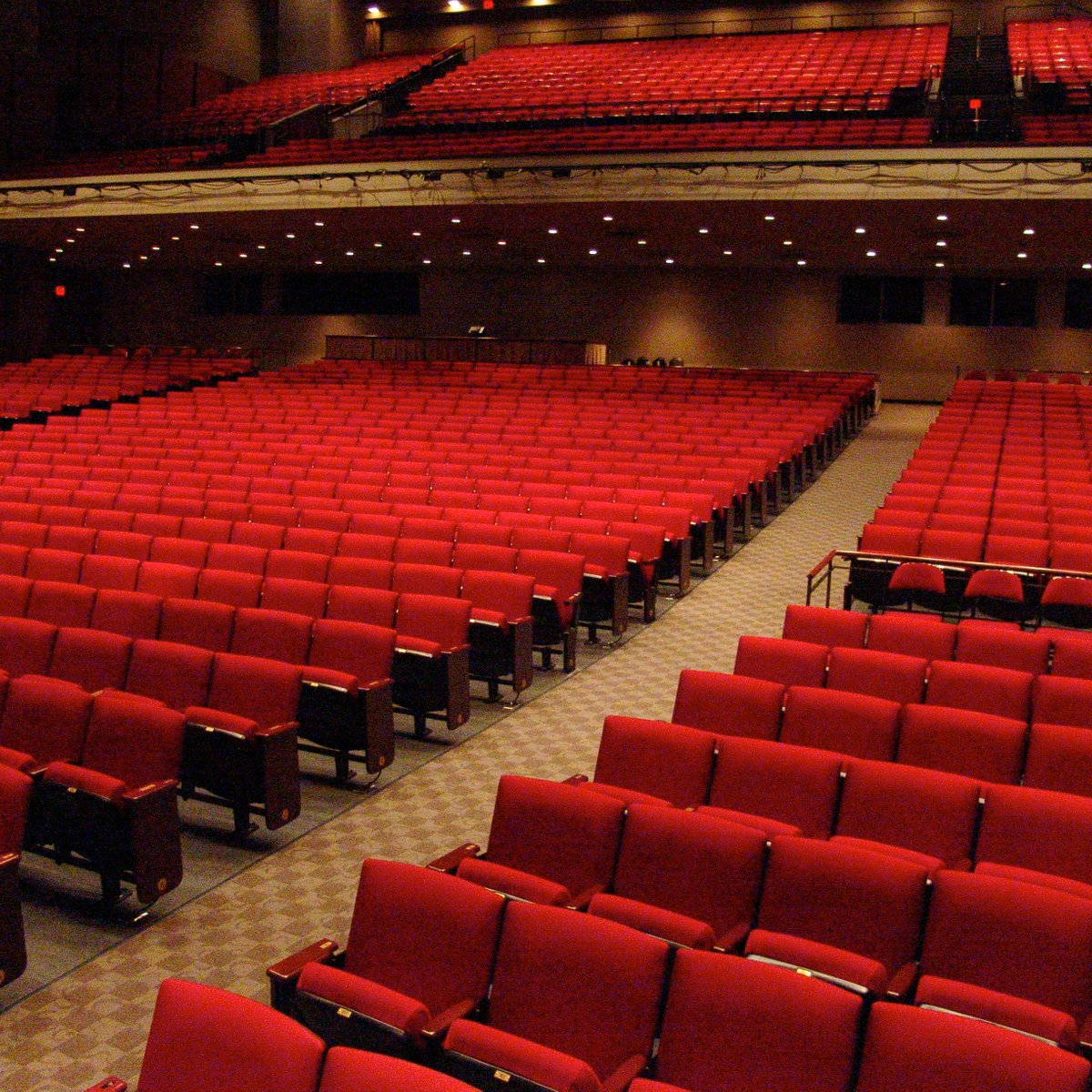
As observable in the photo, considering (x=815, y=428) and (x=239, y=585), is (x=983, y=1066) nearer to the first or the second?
(x=239, y=585)

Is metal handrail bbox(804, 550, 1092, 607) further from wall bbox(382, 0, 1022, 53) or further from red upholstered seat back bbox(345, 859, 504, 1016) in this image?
wall bbox(382, 0, 1022, 53)

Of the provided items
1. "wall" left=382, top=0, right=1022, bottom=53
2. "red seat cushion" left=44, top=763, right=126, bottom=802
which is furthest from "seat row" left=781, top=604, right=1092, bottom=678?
"wall" left=382, top=0, right=1022, bottom=53

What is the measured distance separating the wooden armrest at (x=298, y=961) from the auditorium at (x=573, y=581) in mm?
20

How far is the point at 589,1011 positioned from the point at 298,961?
650mm

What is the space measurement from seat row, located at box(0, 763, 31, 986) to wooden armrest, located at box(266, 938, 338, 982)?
→ 0.80m

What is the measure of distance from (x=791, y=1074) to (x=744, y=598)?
16.1 ft

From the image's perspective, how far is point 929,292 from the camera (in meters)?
17.1

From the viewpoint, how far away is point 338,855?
144 inches

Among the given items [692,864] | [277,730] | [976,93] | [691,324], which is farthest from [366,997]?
[691,324]

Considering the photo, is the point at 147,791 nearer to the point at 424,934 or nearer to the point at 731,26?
A: the point at 424,934

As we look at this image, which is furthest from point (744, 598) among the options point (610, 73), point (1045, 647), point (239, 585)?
point (610, 73)

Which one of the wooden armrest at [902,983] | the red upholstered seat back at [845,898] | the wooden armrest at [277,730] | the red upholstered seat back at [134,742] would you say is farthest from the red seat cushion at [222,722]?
the wooden armrest at [902,983]

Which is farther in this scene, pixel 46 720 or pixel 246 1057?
pixel 46 720

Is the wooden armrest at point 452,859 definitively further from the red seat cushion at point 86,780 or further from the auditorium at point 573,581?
the red seat cushion at point 86,780
